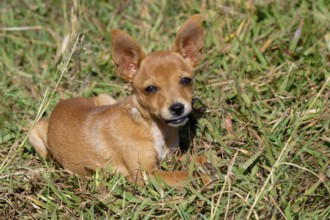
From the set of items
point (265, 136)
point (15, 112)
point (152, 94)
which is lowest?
point (15, 112)

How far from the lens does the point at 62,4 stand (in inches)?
423

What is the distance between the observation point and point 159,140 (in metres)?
6.97

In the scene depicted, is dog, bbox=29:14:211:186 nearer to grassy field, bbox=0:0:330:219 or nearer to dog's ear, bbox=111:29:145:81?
dog's ear, bbox=111:29:145:81

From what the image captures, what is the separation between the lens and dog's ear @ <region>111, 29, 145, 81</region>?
21.9 feet

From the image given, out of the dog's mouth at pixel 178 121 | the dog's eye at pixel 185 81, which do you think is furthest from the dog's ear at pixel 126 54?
the dog's mouth at pixel 178 121

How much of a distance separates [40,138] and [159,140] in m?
1.64

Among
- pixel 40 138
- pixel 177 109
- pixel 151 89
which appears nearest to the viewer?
pixel 177 109

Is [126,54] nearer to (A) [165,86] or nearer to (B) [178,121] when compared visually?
(A) [165,86]

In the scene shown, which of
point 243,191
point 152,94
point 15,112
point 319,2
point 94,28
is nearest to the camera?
point 243,191

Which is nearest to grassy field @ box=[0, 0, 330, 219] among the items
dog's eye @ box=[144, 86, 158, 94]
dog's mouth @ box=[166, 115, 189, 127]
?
dog's mouth @ box=[166, 115, 189, 127]

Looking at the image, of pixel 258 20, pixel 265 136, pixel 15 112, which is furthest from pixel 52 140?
pixel 258 20

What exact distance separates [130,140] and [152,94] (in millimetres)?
622

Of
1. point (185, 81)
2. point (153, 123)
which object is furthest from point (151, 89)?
point (153, 123)

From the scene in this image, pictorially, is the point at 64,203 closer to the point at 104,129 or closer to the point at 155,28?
the point at 104,129
